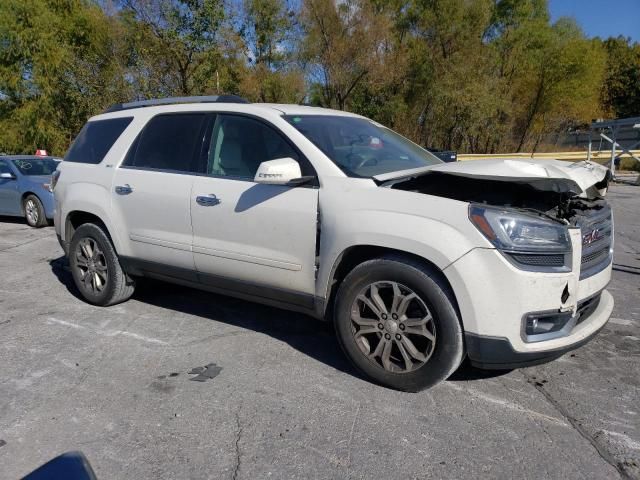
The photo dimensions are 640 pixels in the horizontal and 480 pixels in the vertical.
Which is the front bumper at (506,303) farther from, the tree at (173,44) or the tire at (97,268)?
the tree at (173,44)

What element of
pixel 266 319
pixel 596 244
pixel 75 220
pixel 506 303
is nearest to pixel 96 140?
pixel 75 220

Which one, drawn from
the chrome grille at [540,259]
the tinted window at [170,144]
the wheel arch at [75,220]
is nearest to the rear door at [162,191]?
the tinted window at [170,144]

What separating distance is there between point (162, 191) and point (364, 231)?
5.98ft

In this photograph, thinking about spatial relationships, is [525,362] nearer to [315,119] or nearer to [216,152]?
[315,119]

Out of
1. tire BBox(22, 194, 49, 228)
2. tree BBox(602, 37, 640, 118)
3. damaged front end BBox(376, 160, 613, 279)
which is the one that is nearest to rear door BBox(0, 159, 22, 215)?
tire BBox(22, 194, 49, 228)

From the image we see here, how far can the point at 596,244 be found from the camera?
10.5ft

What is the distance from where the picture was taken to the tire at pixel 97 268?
4.64m

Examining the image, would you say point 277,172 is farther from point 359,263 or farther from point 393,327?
point 393,327

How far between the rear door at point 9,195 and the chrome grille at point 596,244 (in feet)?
33.3

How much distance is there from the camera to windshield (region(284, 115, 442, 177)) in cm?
356

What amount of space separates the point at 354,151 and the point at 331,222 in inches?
29.4

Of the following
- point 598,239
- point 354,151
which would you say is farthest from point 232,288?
point 598,239

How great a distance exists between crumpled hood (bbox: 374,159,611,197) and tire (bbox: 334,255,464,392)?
2.11 feet

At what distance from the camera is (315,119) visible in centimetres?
395
